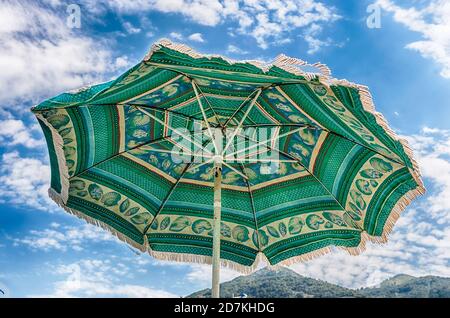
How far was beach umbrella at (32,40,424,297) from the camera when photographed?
4.76 meters

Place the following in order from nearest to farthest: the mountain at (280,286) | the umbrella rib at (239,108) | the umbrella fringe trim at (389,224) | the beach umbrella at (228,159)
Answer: the beach umbrella at (228,159), the umbrella rib at (239,108), the umbrella fringe trim at (389,224), the mountain at (280,286)

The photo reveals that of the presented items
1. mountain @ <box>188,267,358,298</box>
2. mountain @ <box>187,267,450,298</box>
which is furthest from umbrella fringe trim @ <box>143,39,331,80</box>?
mountain @ <box>187,267,450,298</box>

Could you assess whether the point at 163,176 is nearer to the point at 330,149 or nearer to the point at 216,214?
the point at 216,214

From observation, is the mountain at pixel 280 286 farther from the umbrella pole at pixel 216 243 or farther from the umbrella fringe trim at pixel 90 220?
the umbrella pole at pixel 216 243

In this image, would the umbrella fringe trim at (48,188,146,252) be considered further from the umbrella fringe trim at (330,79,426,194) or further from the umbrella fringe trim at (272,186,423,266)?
the umbrella fringe trim at (330,79,426,194)

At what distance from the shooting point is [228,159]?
5.59 metres

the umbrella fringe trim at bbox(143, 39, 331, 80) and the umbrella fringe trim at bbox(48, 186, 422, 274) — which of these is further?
the umbrella fringe trim at bbox(48, 186, 422, 274)

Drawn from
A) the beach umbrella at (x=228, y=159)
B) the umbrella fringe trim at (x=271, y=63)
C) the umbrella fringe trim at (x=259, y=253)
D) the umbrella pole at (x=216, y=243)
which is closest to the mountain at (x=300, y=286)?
the umbrella fringe trim at (x=259, y=253)

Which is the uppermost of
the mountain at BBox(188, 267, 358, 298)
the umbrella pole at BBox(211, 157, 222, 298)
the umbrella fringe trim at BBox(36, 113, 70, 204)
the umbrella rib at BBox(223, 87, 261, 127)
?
the mountain at BBox(188, 267, 358, 298)

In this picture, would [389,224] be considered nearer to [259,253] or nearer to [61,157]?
[259,253]

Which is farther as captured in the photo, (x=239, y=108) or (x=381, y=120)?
(x=239, y=108)

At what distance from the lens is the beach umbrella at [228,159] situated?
476 cm

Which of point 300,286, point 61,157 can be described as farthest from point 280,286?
point 61,157
